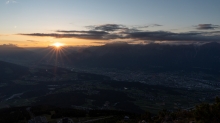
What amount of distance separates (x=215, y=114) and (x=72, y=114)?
75.8 meters

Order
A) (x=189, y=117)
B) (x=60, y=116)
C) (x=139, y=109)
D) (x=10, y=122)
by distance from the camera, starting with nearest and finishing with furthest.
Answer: (x=189, y=117)
(x=10, y=122)
(x=60, y=116)
(x=139, y=109)

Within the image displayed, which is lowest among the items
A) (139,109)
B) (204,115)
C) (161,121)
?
(139,109)

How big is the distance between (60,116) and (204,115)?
74925 mm

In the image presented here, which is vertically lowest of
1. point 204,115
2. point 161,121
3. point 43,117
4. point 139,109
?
point 139,109

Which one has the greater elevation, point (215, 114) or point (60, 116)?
point (215, 114)

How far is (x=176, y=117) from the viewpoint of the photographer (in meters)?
47.6

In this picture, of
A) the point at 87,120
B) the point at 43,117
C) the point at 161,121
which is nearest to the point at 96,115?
the point at 87,120

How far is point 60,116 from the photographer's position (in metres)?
102

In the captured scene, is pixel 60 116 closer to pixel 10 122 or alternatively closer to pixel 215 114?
pixel 10 122

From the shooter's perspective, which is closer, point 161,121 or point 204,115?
point 204,115

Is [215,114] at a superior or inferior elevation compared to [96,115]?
superior

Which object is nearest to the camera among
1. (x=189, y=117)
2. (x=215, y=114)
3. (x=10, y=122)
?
(x=215, y=114)

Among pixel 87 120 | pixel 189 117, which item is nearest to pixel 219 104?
pixel 189 117

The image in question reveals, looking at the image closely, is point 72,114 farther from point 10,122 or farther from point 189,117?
point 189,117
